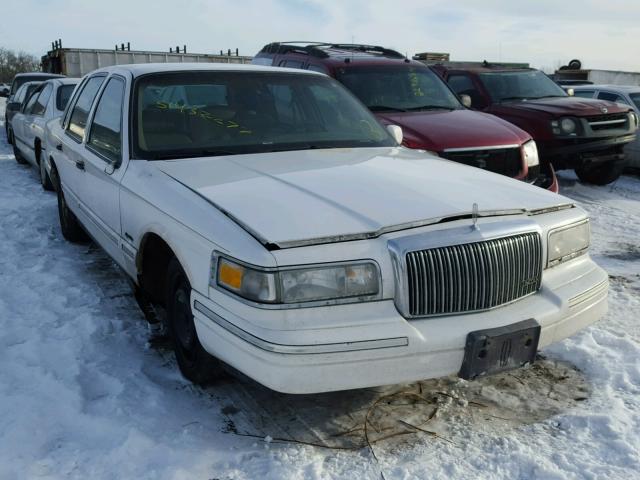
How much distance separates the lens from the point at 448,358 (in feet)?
8.88

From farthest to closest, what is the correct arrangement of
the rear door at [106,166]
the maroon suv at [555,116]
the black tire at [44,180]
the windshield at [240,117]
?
1. the maroon suv at [555,116]
2. the black tire at [44,180]
3. the rear door at [106,166]
4. the windshield at [240,117]

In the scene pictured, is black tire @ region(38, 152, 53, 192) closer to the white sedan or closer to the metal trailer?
the white sedan

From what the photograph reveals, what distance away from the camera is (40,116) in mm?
9508

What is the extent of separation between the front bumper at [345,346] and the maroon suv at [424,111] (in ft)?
13.3

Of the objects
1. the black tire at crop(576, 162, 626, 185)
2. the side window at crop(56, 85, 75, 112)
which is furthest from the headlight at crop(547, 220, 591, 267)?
the side window at crop(56, 85, 75, 112)

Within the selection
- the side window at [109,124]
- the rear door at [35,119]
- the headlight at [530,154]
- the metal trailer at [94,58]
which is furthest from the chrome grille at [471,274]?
the metal trailer at [94,58]

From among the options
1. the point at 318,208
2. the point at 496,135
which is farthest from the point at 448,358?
the point at 496,135

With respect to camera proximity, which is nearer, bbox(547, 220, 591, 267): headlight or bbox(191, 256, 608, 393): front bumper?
bbox(191, 256, 608, 393): front bumper

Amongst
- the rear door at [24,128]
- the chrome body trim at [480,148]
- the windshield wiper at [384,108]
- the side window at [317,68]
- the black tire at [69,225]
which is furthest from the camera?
the rear door at [24,128]

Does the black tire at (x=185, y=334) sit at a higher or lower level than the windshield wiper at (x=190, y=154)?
lower

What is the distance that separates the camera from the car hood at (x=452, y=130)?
6.59 metres

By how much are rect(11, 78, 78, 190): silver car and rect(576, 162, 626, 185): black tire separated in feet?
24.4

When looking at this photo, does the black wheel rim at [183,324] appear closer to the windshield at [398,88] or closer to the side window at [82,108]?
the side window at [82,108]

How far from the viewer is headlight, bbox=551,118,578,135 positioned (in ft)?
28.3
